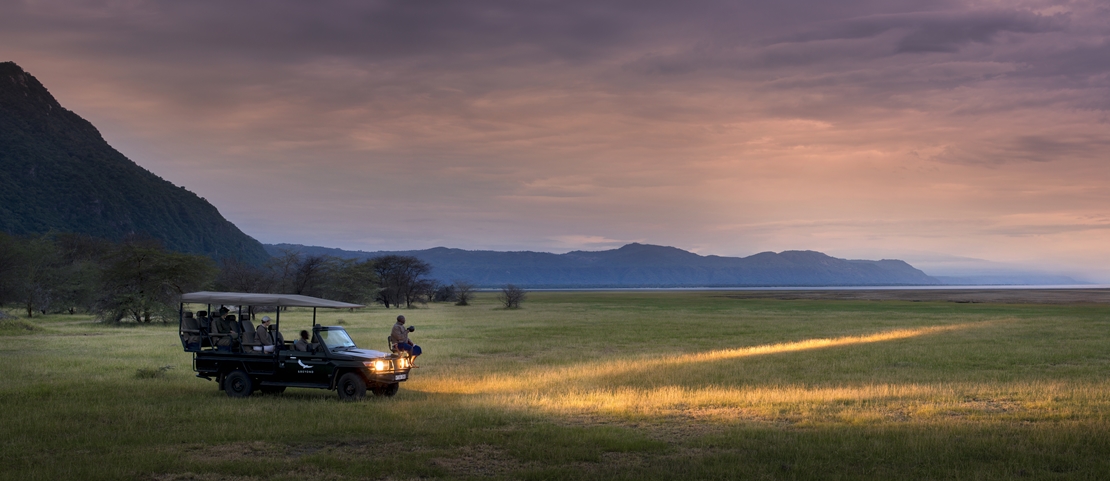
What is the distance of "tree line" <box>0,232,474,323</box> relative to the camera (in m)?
66.9

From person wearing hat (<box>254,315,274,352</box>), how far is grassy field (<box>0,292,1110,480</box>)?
1307mm

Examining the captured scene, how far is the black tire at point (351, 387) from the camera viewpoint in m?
19.9

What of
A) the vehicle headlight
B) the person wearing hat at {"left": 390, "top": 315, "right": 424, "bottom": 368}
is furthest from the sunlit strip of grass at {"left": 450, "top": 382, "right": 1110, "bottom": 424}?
the person wearing hat at {"left": 390, "top": 315, "right": 424, "bottom": 368}

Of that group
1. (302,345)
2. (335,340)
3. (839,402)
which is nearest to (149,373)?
(302,345)

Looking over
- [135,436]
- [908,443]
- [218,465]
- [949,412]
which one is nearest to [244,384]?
[135,436]

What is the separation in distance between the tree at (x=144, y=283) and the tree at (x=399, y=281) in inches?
2347

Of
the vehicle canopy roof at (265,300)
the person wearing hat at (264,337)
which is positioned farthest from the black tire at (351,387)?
the person wearing hat at (264,337)

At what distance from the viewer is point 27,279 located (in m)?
81.7

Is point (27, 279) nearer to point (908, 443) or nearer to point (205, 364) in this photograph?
point (205, 364)

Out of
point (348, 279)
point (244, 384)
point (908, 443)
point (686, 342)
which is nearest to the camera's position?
point (908, 443)

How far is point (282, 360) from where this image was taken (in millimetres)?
20359

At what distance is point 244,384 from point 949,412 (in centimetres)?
1797

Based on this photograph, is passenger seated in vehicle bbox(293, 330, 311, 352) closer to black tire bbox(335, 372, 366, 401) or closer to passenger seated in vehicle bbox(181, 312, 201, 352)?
black tire bbox(335, 372, 366, 401)

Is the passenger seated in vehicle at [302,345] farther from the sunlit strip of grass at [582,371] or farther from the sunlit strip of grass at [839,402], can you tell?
the sunlit strip of grass at [839,402]
